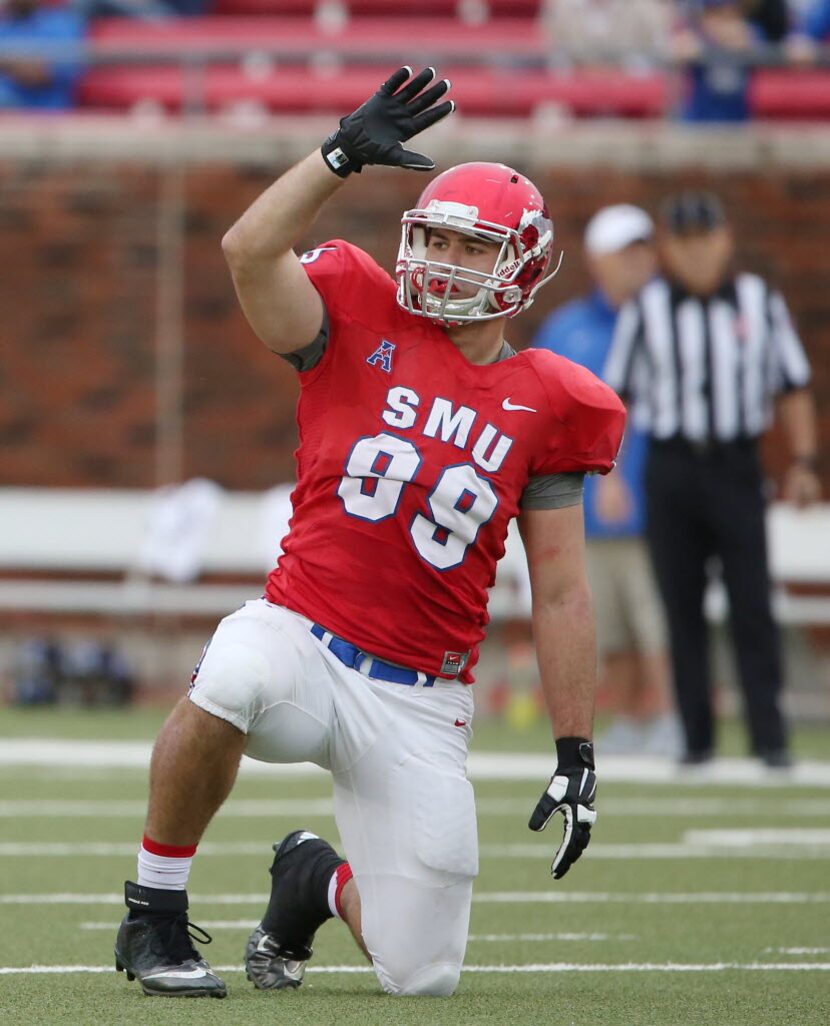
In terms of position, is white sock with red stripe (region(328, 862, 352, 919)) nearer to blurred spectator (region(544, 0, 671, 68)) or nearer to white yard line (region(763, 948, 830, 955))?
white yard line (region(763, 948, 830, 955))

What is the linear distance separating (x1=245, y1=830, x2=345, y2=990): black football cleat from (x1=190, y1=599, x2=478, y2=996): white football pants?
0.12 metres

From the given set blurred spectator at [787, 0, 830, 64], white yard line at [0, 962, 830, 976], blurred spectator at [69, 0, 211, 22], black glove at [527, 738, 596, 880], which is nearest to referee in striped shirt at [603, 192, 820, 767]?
white yard line at [0, 962, 830, 976]

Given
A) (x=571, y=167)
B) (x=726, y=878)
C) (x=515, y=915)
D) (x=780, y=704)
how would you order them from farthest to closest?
(x=571, y=167) < (x=780, y=704) < (x=726, y=878) < (x=515, y=915)

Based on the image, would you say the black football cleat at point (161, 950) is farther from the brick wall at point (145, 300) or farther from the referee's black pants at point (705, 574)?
the brick wall at point (145, 300)

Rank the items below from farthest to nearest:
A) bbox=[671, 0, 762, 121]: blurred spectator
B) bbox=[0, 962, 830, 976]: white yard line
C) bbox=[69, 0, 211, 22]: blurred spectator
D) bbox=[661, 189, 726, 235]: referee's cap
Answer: bbox=[69, 0, 211, 22]: blurred spectator → bbox=[671, 0, 762, 121]: blurred spectator → bbox=[661, 189, 726, 235]: referee's cap → bbox=[0, 962, 830, 976]: white yard line

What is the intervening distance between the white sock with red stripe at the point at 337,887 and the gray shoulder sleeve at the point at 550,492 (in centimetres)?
75

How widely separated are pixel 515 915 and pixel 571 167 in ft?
20.7

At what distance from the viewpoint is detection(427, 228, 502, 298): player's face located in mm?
3865

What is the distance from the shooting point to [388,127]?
11.6 ft

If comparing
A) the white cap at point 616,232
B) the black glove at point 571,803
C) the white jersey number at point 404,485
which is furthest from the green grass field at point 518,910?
the white cap at point 616,232

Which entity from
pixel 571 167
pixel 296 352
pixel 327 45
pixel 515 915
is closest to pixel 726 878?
pixel 515 915

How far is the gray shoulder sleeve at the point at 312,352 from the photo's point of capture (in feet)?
12.6

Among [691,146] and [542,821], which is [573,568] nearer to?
[542,821]

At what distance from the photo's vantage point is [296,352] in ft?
12.6
